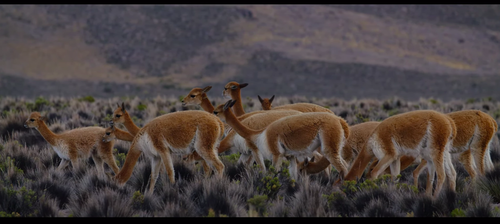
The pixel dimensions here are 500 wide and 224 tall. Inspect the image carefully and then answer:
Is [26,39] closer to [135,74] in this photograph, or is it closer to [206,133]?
[135,74]

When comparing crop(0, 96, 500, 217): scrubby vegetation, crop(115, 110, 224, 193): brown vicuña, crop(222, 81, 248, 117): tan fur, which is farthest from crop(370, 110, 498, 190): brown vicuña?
crop(222, 81, 248, 117): tan fur

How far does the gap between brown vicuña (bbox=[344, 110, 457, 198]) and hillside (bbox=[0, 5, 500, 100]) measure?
40768 millimetres

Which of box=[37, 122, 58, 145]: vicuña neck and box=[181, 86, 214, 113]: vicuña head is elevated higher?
box=[181, 86, 214, 113]: vicuña head

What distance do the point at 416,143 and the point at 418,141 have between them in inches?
1.4

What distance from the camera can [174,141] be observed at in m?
8.08

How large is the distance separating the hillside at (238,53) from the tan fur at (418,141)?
40815 mm

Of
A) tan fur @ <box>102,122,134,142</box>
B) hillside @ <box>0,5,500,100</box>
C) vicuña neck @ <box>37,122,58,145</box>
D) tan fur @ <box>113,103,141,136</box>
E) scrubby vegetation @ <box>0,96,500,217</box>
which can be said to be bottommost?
hillside @ <box>0,5,500,100</box>

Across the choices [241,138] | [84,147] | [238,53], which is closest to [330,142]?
[241,138]

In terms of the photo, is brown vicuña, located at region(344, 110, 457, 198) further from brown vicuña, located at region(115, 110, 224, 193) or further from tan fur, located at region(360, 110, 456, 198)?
brown vicuña, located at region(115, 110, 224, 193)

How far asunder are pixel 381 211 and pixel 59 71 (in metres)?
48.6

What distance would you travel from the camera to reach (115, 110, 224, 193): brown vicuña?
26.5ft

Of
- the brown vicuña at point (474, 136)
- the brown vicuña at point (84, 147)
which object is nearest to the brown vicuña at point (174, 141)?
the brown vicuña at point (84, 147)

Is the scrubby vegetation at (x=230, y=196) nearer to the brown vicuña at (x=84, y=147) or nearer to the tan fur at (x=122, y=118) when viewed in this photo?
the brown vicuña at (x=84, y=147)
